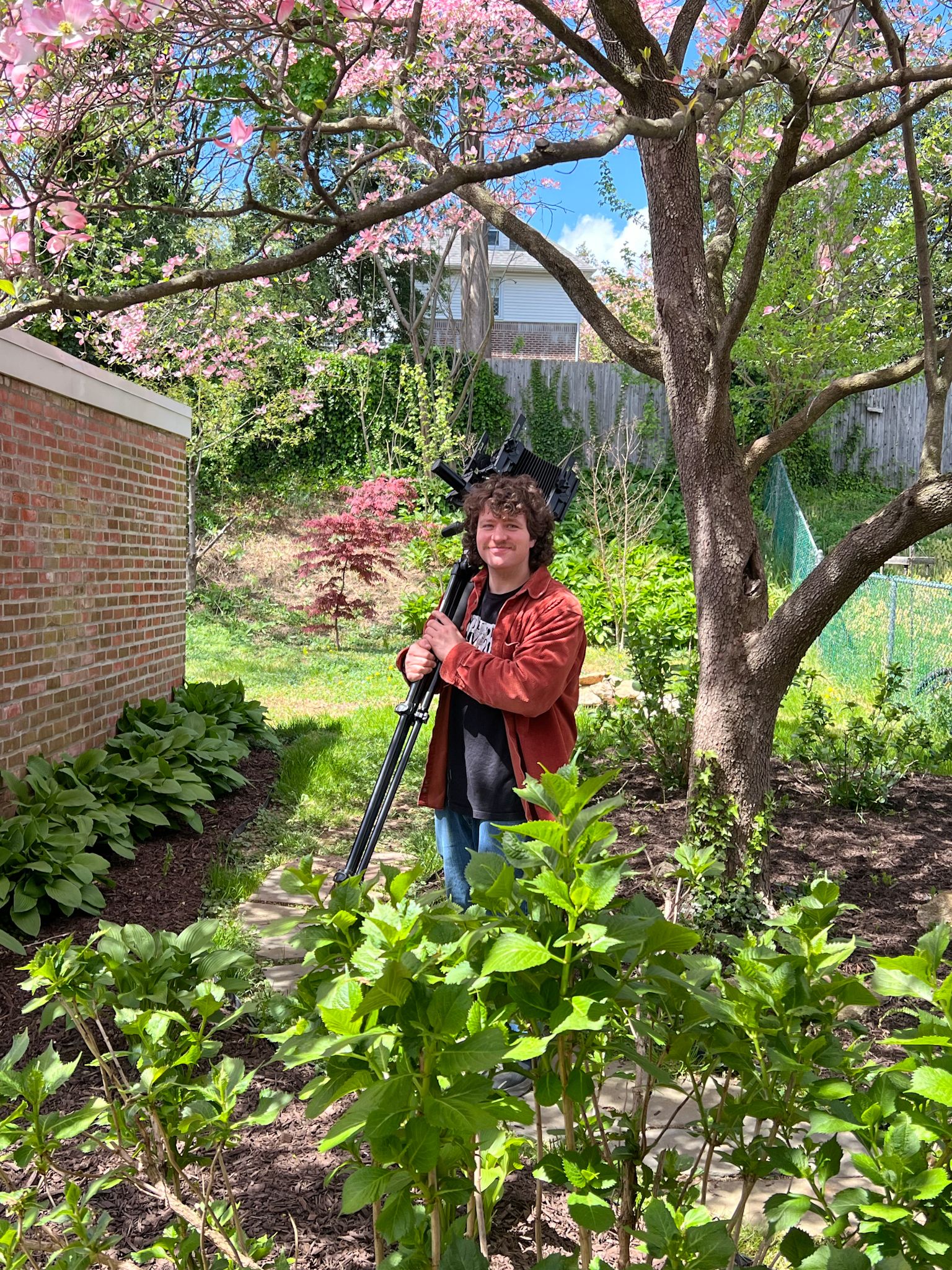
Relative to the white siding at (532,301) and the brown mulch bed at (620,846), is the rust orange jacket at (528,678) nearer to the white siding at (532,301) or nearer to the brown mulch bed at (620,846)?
the brown mulch bed at (620,846)

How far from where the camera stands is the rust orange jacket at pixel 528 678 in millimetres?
3094

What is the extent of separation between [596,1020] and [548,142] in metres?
2.07

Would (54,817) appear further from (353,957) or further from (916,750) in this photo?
(916,750)

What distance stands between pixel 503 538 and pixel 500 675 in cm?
46

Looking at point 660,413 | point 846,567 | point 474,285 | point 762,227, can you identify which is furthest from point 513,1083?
point 474,285

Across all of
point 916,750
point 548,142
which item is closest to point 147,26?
point 548,142

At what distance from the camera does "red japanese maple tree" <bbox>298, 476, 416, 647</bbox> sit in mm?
12812

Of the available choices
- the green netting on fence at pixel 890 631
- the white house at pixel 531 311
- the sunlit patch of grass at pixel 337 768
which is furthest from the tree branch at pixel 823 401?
the white house at pixel 531 311

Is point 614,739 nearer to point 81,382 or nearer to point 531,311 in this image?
point 81,382

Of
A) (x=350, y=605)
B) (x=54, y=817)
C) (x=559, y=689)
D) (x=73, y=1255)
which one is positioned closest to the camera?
(x=73, y=1255)

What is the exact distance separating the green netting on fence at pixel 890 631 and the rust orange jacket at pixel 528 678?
4.91 meters

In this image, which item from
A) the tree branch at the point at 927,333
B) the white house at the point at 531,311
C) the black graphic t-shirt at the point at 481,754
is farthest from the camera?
the white house at the point at 531,311

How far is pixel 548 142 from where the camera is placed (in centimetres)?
239

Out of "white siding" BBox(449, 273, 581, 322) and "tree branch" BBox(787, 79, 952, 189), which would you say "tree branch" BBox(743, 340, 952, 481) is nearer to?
"tree branch" BBox(787, 79, 952, 189)
